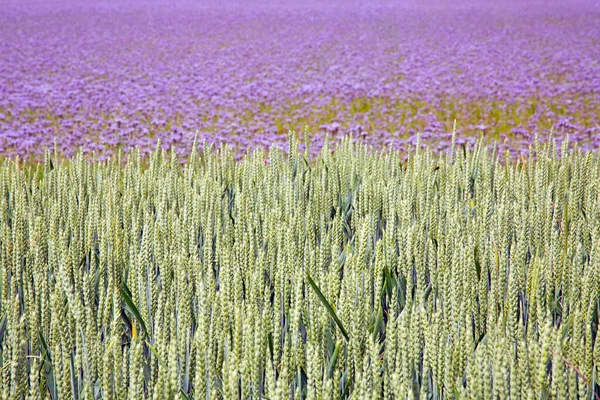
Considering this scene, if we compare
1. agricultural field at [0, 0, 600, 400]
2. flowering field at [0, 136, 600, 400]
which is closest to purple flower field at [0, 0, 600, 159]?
agricultural field at [0, 0, 600, 400]

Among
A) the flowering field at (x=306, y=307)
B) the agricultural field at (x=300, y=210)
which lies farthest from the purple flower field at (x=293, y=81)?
the flowering field at (x=306, y=307)

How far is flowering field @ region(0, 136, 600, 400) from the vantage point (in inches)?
34.5

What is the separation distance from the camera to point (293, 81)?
26.2 ft

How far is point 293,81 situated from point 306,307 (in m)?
6.95

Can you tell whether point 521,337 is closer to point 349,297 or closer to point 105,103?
point 349,297

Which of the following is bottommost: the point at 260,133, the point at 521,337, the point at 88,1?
the point at 260,133

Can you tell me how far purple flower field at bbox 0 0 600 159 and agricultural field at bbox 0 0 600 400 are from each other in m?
0.05

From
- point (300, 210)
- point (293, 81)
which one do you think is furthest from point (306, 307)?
point (293, 81)

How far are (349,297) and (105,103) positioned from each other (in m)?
5.71

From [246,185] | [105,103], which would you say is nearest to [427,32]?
[105,103]

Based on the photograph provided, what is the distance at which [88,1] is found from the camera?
928 inches

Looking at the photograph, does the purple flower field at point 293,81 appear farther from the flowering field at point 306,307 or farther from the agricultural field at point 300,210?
the flowering field at point 306,307

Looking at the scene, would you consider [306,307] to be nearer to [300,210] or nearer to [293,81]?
[300,210]

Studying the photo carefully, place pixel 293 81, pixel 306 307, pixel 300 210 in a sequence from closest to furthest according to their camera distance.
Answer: pixel 306 307
pixel 300 210
pixel 293 81
